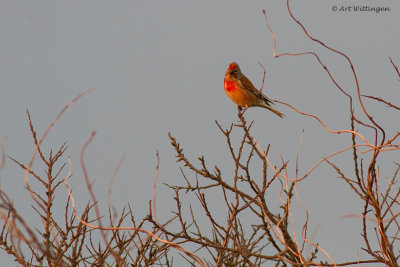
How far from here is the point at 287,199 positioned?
13.3ft

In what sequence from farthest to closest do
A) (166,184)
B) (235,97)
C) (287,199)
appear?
(235,97), (166,184), (287,199)

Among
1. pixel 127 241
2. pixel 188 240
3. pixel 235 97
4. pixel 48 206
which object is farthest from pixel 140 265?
pixel 235 97

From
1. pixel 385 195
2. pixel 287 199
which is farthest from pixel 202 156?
pixel 385 195

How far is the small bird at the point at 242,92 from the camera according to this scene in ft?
29.6

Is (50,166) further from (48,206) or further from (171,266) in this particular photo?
(171,266)

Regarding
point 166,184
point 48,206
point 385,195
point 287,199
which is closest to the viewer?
point 385,195

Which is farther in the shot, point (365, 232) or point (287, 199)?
point (287, 199)

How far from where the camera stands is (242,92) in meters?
9.02

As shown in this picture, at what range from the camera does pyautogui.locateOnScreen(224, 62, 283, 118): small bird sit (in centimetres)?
902

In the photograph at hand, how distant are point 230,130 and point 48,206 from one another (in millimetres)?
1545

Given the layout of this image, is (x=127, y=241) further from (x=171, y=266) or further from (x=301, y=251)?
(x=301, y=251)

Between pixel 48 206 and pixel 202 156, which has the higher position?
pixel 202 156

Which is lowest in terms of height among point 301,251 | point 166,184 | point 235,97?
point 301,251

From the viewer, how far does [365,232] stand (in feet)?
12.1
